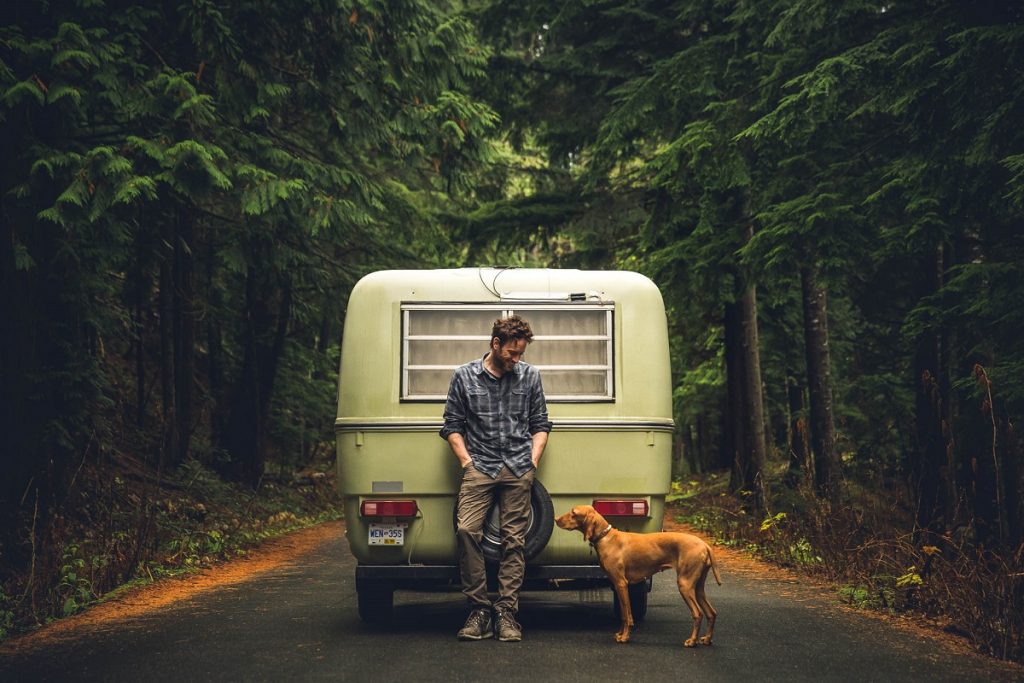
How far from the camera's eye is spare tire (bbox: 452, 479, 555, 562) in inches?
308

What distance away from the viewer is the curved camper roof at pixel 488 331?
26.9 ft

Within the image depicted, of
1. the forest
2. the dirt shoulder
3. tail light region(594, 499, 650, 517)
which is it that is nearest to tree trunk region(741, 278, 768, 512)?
the forest

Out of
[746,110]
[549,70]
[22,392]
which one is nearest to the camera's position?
[22,392]

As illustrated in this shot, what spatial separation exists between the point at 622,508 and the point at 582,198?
11680 mm

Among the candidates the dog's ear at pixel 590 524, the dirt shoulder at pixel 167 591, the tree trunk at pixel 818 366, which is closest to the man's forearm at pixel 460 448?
the dog's ear at pixel 590 524

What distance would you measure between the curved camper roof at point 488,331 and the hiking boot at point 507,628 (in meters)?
1.43

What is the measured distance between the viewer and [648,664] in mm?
6891

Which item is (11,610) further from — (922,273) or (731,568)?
(922,273)

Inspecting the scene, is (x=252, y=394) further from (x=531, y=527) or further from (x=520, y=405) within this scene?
(x=520, y=405)

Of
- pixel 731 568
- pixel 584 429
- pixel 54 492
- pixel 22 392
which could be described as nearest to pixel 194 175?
pixel 22 392

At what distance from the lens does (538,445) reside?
25.3ft

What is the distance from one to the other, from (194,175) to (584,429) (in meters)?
5.04

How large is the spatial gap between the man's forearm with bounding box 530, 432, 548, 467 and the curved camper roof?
425 mm

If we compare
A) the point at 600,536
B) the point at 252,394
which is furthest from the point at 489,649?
the point at 252,394
